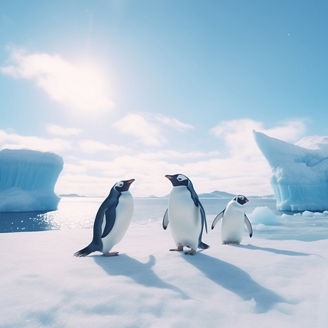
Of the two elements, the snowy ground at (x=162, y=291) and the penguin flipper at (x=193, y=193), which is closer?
the snowy ground at (x=162, y=291)

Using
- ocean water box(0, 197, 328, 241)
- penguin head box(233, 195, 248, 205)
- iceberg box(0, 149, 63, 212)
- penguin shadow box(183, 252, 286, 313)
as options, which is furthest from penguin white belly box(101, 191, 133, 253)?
iceberg box(0, 149, 63, 212)

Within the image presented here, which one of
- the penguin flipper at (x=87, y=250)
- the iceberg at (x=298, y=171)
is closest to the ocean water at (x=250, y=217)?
the iceberg at (x=298, y=171)

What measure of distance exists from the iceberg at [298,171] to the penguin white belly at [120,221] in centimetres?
2800

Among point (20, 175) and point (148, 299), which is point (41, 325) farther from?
point (20, 175)

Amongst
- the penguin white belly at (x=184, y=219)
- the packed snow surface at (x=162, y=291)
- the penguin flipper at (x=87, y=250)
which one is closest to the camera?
the packed snow surface at (x=162, y=291)

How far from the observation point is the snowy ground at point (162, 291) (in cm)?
164

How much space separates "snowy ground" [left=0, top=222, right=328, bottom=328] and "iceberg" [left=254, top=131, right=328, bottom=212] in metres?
28.6

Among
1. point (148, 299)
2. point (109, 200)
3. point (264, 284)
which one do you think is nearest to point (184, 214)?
point (109, 200)

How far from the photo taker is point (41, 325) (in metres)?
1.52

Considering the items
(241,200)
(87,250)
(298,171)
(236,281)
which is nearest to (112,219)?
(87,250)

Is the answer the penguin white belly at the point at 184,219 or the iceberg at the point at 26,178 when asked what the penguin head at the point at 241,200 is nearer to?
the penguin white belly at the point at 184,219

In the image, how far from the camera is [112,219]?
3.58 m

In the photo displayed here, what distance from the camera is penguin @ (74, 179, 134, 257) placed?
11.6 feet

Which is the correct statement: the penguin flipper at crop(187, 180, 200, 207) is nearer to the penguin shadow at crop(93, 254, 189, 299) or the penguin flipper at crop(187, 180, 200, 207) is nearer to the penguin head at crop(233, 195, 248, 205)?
the penguin shadow at crop(93, 254, 189, 299)
